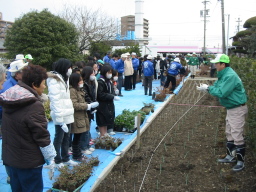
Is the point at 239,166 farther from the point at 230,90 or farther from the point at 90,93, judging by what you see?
the point at 90,93

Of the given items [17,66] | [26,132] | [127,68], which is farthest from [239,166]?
[127,68]

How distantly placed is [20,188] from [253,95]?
129 inches

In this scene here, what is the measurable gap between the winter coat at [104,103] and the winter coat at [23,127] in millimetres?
2555

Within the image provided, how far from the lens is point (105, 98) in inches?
191

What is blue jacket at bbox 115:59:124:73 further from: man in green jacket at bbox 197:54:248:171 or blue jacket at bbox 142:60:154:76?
man in green jacket at bbox 197:54:248:171

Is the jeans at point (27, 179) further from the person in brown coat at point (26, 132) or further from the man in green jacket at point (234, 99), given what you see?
the man in green jacket at point (234, 99)

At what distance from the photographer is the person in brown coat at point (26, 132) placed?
217 centimetres

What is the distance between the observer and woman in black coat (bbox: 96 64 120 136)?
4859 mm

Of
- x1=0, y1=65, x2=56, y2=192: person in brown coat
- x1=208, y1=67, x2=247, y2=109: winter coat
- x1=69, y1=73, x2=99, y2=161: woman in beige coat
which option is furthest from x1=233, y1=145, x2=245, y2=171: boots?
x1=0, y1=65, x2=56, y2=192: person in brown coat

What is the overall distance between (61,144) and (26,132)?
5.79ft

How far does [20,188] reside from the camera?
250cm

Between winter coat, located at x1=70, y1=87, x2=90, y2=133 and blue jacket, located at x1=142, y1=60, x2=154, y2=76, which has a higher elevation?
Result: blue jacket, located at x1=142, y1=60, x2=154, y2=76

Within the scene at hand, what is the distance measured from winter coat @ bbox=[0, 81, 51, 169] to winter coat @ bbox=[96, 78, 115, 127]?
8.38 ft

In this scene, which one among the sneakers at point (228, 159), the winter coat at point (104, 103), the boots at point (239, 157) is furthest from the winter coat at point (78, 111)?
the boots at point (239, 157)
